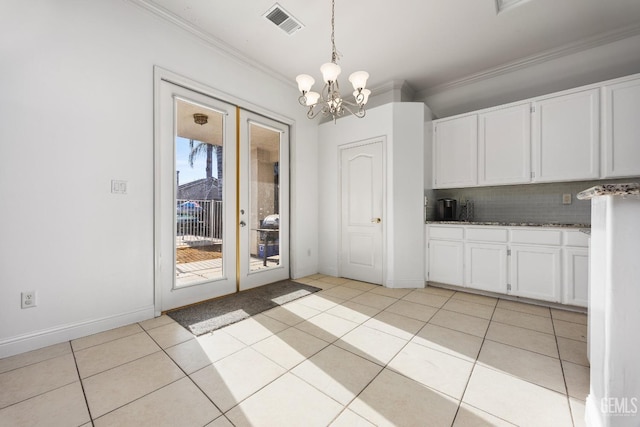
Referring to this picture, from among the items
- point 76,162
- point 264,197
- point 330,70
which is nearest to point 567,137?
point 330,70

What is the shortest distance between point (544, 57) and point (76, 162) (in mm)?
5306

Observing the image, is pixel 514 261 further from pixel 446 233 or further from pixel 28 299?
pixel 28 299

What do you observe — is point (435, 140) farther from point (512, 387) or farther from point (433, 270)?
point (512, 387)

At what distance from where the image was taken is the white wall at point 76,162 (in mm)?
1905

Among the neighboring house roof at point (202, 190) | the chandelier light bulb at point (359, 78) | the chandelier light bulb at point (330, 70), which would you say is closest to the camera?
the chandelier light bulb at point (330, 70)

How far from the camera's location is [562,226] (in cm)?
280

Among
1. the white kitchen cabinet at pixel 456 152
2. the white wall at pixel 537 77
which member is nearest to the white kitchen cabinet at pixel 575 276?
the white kitchen cabinet at pixel 456 152

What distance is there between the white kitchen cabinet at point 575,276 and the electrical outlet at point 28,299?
4.82 m

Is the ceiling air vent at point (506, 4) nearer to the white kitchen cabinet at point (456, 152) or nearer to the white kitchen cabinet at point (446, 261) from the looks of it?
the white kitchen cabinet at point (456, 152)

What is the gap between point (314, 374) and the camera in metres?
1.68

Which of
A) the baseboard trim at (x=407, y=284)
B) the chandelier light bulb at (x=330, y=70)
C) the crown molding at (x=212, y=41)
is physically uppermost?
the crown molding at (x=212, y=41)

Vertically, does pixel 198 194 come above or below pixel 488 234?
above

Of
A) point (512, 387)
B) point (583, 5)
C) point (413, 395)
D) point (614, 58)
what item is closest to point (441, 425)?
point (413, 395)

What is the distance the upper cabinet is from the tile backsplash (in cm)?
40
